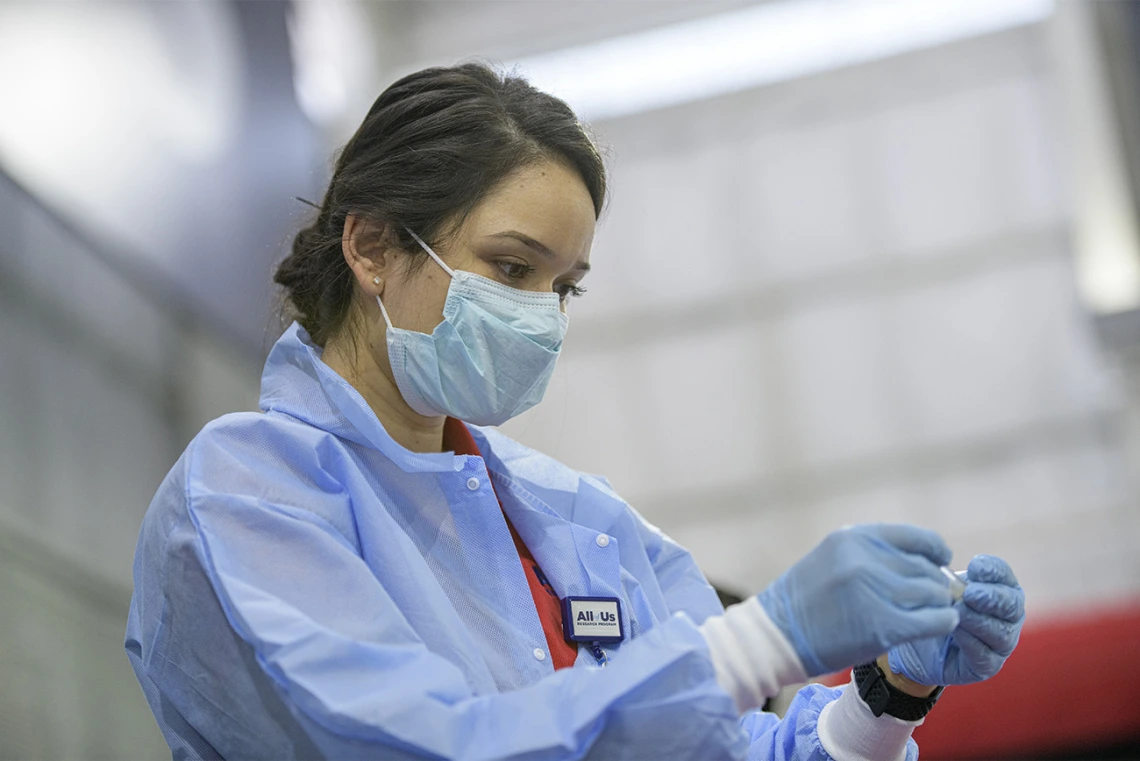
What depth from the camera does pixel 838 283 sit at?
4.04 metres

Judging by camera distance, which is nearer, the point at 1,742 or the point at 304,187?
the point at 1,742

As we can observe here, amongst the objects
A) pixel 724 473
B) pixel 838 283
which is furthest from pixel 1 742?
pixel 838 283

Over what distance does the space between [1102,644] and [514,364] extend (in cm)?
172

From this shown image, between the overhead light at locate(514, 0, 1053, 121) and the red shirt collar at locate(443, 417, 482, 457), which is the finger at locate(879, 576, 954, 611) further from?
the overhead light at locate(514, 0, 1053, 121)

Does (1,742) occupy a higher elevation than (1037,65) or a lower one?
lower

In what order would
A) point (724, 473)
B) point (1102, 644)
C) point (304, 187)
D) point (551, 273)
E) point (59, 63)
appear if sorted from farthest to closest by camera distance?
point (724, 473) < point (304, 187) < point (1102, 644) < point (59, 63) < point (551, 273)

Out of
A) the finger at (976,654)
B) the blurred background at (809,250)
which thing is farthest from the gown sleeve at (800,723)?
the blurred background at (809,250)

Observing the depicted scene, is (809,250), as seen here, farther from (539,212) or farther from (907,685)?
(907,685)

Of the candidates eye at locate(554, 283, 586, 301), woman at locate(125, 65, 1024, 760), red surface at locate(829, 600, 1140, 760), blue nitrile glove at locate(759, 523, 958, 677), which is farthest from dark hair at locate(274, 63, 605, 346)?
red surface at locate(829, 600, 1140, 760)

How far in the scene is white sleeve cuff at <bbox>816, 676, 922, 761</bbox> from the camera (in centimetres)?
135

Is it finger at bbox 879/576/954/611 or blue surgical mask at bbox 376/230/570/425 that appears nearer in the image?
finger at bbox 879/576/954/611

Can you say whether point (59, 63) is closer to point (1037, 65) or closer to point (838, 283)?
point (838, 283)

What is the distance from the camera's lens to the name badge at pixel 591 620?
54.3 inches

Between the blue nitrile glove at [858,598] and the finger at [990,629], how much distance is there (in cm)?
13
